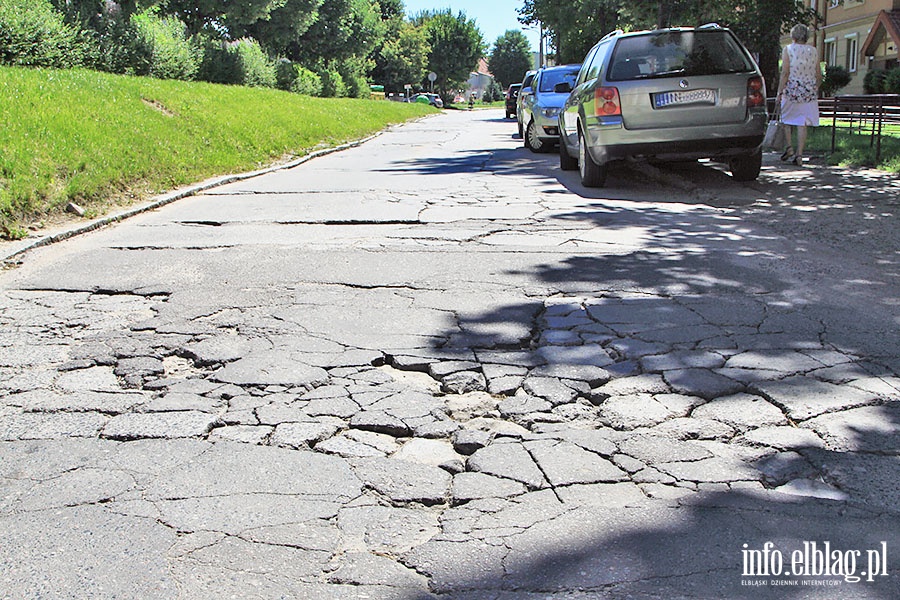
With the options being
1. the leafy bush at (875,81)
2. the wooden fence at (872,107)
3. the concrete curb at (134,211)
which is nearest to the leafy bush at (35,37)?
the concrete curb at (134,211)

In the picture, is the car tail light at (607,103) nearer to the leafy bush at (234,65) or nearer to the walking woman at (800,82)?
the walking woman at (800,82)

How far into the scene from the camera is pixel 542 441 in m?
3.60

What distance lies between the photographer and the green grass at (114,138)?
31.8 ft

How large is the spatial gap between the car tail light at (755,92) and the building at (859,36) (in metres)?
28.6

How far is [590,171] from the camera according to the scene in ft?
37.8

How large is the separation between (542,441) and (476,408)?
463 millimetres

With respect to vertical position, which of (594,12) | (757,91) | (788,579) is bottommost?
(788,579)

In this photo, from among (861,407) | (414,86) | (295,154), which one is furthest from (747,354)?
(414,86)

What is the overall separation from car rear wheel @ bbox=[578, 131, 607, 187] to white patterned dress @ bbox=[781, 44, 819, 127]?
3396 millimetres

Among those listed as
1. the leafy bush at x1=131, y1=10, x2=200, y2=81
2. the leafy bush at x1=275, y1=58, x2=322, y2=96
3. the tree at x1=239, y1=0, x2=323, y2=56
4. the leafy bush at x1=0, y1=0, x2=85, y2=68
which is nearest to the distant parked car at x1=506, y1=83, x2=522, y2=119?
the leafy bush at x1=275, y1=58, x2=322, y2=96

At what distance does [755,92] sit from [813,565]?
8885mm

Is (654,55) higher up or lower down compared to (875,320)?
higher up

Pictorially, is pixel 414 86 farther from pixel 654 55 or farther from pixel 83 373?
pixel 83 373

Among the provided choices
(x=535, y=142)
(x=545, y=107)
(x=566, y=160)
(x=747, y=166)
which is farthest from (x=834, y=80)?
(x=747, y=166)
